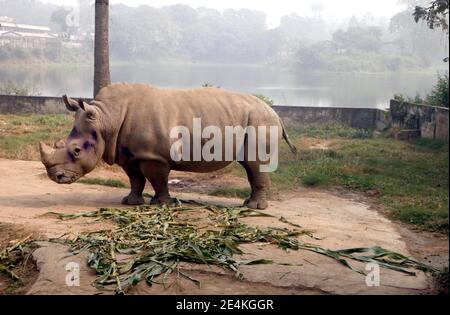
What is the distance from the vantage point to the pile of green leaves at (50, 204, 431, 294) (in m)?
5.21

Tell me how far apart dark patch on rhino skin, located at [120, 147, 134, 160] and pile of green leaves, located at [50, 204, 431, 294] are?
39.4 inches

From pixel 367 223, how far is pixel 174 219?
110 inches

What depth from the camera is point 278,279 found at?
501cm

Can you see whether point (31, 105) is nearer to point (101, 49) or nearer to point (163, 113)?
point (101, 49)

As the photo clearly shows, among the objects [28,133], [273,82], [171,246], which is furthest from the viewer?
[273,82]

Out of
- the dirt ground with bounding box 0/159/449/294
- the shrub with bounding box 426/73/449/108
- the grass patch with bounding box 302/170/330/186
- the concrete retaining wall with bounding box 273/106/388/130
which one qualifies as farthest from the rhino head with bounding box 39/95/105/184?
the concrete retaining wall with bounding box 273/106/388/130

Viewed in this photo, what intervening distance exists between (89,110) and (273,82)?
52.1 metres

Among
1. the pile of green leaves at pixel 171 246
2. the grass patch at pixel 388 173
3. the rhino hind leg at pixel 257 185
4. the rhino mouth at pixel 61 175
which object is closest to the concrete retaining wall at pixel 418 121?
the grass patch at pixel 388 173

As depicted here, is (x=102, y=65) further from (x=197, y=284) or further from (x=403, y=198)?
(x=197, y=284)

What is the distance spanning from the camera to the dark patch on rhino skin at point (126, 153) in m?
8.26

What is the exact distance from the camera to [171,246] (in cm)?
581

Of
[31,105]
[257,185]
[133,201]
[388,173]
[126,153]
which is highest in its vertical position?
[126,153]

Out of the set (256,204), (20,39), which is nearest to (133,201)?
(256,204)

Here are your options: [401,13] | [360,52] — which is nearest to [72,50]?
[360,52]
